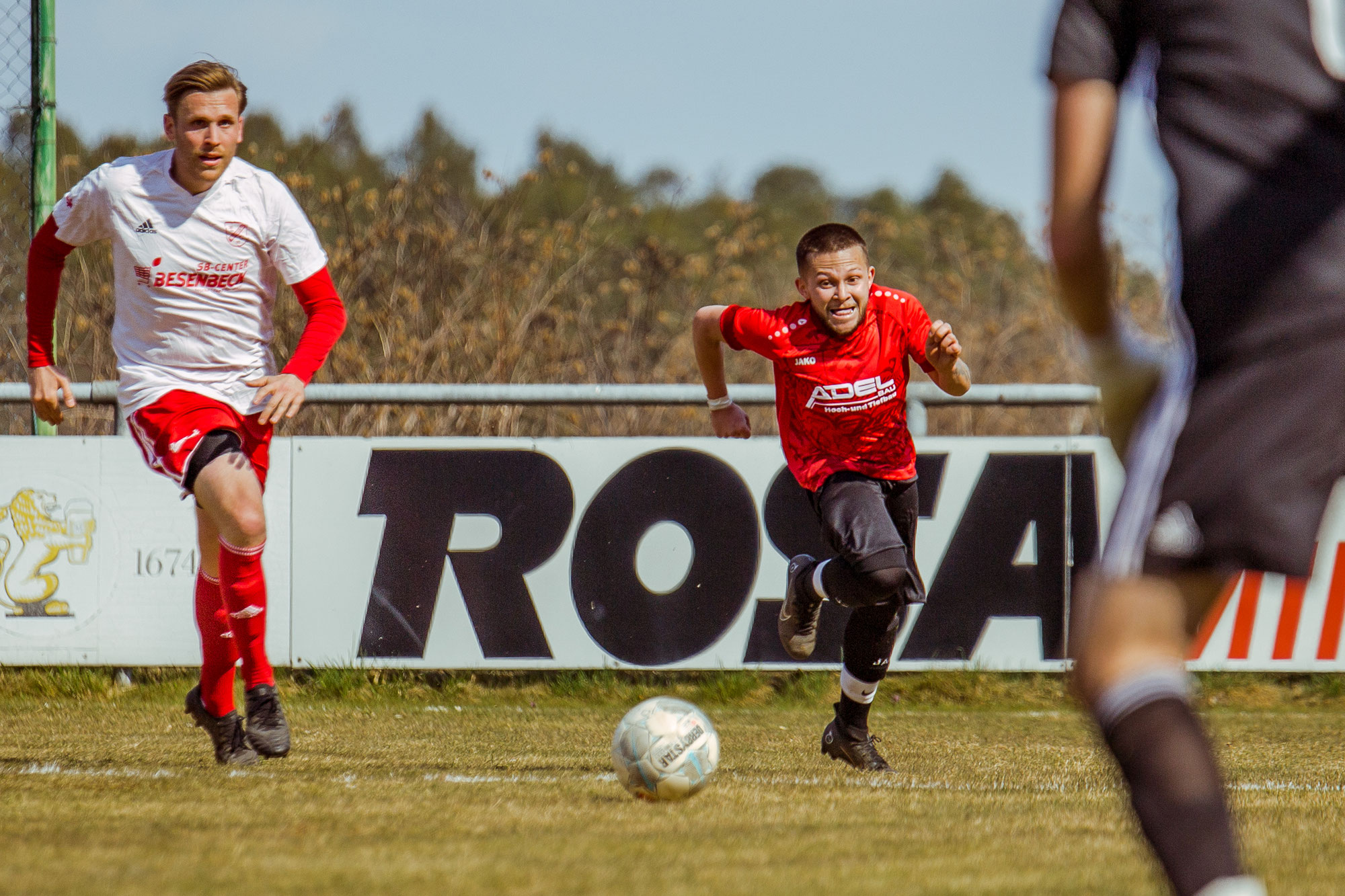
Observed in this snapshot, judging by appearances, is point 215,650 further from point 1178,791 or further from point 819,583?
point 1178,791

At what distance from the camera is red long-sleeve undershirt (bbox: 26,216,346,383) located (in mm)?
5203

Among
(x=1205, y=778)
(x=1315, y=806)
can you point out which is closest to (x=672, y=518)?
(x=1315, y=806)

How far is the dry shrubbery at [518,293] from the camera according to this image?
30.1 feet

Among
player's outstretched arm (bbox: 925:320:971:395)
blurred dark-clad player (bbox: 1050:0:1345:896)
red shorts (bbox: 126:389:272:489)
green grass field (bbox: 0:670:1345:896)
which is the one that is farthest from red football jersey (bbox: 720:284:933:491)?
blurred dark-clad player (bbox: 1050:0:1345:896)

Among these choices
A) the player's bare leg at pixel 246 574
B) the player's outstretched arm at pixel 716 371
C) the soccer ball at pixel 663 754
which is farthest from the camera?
the player's outstretched arm at pixel 716 371

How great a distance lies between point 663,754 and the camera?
4.14m

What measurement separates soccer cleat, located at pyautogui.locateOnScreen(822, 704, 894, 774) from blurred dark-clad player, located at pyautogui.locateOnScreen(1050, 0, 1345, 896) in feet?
9.71

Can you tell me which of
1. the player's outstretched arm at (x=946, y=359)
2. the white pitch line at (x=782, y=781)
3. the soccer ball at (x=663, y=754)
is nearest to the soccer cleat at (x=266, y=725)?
the white pitch line at (x=782, y=781)

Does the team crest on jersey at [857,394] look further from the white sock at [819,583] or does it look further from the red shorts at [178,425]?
the red shorts at [178,425]

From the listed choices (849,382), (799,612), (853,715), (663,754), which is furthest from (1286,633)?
(663,754)

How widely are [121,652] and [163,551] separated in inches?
19.9

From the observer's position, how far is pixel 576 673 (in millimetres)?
7191

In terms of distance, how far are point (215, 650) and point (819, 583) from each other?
6.94 ft

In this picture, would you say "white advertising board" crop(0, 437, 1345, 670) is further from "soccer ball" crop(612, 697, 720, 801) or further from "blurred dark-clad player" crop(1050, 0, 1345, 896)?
"blurred dark-clad player" crop(1050, 0, 1345, 896)
